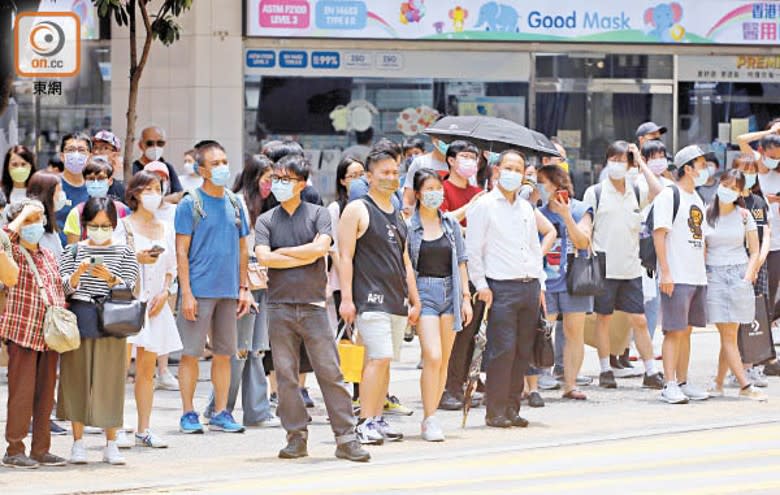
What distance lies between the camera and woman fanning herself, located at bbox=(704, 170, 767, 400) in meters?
14.4

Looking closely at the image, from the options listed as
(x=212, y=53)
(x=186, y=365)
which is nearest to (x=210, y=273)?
(x=186, y=365)

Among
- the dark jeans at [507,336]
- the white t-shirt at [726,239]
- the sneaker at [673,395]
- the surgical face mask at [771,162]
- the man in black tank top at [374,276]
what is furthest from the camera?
the surgical face mask at [771,162]

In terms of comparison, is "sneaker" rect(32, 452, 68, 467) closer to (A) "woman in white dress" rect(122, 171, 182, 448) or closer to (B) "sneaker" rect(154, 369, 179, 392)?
(A) "woman in white dress" rect(122, 171, 182, 448)

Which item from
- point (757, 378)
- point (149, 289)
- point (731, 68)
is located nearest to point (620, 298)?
point (757, 378)

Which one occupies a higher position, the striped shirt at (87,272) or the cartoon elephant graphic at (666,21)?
the cartoon elephant graphic at (666,21)

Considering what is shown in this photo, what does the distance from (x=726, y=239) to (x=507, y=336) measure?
2822mm

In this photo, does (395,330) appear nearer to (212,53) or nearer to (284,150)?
(284,150)

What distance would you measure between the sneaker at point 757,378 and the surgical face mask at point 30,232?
7.08 m

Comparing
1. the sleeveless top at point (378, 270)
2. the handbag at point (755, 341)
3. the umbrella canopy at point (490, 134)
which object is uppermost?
the umbrella canopy at point (490, 134)

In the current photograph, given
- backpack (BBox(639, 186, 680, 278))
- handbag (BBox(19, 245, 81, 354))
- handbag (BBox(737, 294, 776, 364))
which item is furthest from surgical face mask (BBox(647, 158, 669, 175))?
handbag (BBox(19, 245, 81, 354))

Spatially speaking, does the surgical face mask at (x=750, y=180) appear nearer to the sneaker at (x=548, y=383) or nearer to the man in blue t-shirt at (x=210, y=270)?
the sneaker at (x=548, y=383)

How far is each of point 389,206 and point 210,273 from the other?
1.38m

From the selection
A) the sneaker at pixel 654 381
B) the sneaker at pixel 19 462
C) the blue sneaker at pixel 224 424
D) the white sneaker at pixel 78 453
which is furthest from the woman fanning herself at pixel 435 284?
the sneaker at pixel 654 381

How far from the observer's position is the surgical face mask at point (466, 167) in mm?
13695
